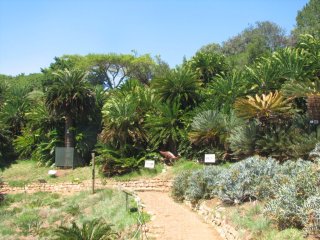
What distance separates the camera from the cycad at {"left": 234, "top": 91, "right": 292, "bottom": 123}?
56.6 ft

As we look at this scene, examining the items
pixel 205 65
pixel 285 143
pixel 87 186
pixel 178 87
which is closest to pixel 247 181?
pixel 285 143

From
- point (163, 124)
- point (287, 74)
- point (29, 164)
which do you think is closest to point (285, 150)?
point (287, 74)

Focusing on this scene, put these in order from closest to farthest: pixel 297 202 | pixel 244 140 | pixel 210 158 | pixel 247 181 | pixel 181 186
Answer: pixel 297 202, pixel 247 181, pixel 181 186, pixel 244 140, pixel 210 158

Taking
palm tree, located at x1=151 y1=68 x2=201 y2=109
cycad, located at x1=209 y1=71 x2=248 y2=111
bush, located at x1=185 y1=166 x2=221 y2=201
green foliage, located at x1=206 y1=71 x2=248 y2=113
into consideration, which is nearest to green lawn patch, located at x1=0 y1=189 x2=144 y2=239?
bush, located at x1=185 y1=166 x2=221 y2=201

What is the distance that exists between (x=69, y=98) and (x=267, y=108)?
11698 mm

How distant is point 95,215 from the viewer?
552 inches

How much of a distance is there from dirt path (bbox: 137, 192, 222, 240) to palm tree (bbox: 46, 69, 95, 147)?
11.4 m

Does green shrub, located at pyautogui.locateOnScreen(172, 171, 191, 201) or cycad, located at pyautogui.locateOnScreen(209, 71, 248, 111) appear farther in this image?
cycad, located at pyautogui.locateOnScreen(209, 71, 248, 111)

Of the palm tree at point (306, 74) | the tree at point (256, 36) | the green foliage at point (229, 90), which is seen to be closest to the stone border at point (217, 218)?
the palm tree at point (306, 74)

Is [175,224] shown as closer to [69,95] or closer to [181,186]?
[181,186]

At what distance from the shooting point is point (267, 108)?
1727 cm

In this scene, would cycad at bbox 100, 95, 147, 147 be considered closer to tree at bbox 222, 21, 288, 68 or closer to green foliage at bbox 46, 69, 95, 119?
green foliage at bbox 46, 69, 95, 119

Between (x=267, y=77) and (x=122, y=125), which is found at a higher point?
(x=267, y=77)

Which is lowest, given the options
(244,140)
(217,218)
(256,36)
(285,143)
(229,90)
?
(217,218)
